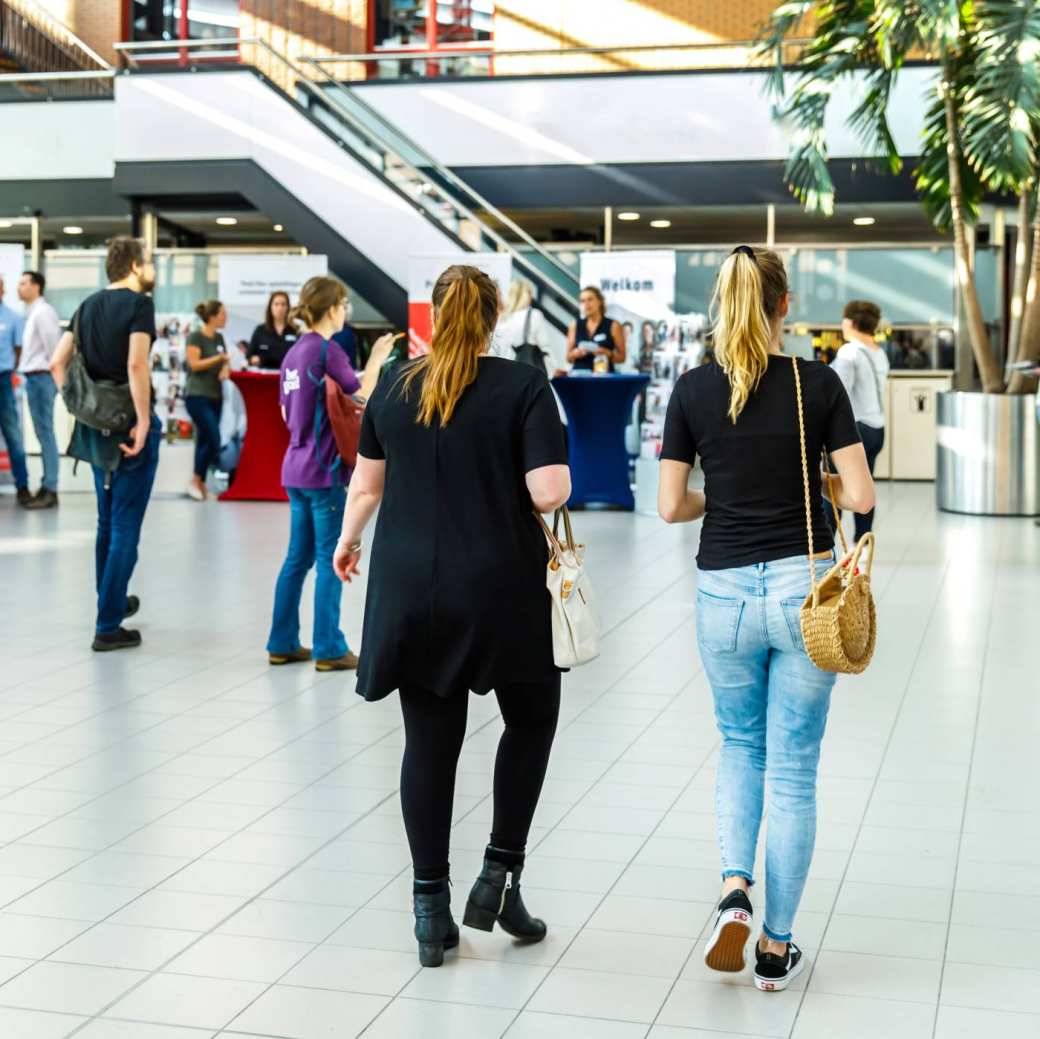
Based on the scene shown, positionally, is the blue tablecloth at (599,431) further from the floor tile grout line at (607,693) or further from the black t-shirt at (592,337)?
the floor tile grout line at (607,693)

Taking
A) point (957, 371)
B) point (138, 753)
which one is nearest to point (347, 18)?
point (957, 371)

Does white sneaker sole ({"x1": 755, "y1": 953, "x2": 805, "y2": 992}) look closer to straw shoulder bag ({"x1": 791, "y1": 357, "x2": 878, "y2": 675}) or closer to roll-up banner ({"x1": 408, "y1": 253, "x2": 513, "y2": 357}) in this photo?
straw shoulder bag ({"x1": 791, "y1": 357, "x2": 878, "y2": 675})

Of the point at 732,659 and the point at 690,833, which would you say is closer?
the point at 732,659

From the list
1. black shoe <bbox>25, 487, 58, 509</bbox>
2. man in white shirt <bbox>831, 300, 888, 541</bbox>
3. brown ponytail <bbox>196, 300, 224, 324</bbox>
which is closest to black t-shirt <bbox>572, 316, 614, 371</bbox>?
brown ponytail <bbox>196, 300, 224, 324</bbox>

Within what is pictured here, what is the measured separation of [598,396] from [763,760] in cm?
890

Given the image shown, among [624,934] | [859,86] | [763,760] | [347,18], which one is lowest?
[624,934]

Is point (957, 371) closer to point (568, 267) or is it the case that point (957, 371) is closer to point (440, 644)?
point (568, 267)

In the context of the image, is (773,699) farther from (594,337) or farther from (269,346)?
(269,346)

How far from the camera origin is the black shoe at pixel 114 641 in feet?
22.1

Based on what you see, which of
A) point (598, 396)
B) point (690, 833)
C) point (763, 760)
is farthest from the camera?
point (598, 396)

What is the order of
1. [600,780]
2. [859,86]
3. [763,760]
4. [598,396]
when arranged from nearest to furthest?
1. [763,760]
2. [600,780]
3. [598,396]
4. [859,86]

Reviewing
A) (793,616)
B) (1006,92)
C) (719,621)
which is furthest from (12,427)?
(793,616)

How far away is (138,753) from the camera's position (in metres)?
5.07

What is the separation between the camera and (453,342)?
3254mm
